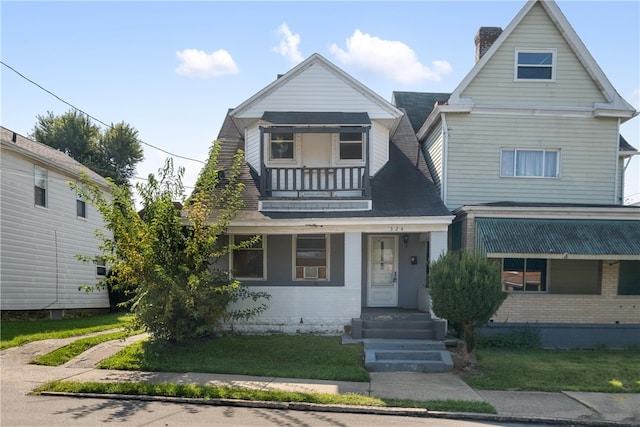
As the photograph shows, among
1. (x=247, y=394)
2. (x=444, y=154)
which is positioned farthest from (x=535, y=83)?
(x=247, y=394)

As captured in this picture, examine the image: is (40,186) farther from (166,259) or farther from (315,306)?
(315,306)

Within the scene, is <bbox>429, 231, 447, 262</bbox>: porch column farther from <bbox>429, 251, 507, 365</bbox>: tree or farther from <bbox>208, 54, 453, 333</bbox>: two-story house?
<bbox>429, 251, 507, 365</bbox>: tree

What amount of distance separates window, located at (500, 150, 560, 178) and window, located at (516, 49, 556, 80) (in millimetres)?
2265

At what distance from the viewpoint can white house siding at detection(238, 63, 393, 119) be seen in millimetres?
13750

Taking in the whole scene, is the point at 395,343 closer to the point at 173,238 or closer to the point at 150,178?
the point at 173,238

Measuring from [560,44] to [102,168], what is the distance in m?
33.4

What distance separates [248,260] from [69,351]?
15.7ft

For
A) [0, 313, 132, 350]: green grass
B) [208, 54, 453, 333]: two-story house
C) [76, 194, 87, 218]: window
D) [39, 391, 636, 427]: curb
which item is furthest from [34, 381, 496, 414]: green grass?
[76, 194, 87, 218]: window

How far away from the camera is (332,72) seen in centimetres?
1379

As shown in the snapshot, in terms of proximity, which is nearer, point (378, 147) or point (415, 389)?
point (415, 389)

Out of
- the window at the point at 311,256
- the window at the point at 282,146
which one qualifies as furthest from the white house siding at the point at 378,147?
A: the window at the point at 311,256

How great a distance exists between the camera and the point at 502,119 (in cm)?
1377

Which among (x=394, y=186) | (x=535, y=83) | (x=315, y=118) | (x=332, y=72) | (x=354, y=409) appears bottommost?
(x=354, y=409)

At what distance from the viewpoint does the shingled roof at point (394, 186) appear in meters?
12.4
